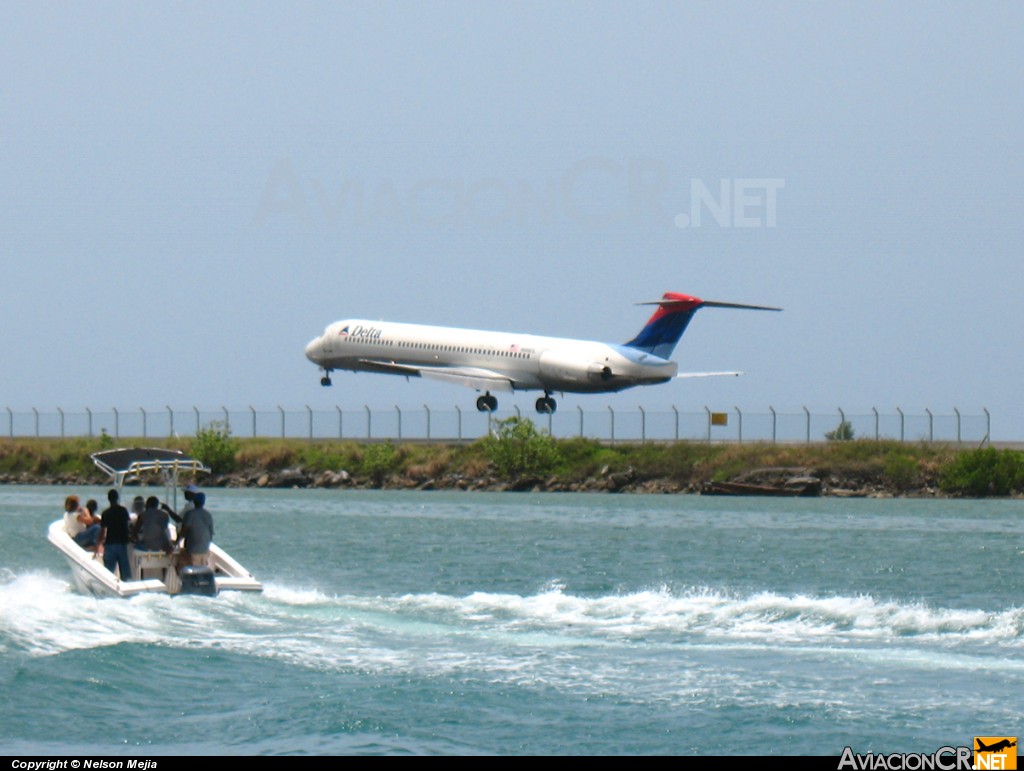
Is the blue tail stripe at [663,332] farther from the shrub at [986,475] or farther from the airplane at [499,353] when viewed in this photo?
the shrub at [986,475]

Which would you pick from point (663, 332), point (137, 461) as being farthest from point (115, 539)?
point (663, 332)

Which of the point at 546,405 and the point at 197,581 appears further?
the point at 546,405

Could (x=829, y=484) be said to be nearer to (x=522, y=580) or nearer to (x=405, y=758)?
(x=522, y=580)

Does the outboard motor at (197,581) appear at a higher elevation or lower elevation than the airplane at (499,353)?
lower

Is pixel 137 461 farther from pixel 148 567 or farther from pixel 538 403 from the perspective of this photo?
pixel 538 403

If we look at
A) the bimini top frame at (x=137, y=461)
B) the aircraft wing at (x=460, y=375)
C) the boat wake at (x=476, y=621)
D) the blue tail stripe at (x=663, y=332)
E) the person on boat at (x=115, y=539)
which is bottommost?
the boat wake at (x=476, y=621)

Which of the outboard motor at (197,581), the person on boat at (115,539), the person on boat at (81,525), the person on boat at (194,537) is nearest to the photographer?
the outboard motor at (197,581)

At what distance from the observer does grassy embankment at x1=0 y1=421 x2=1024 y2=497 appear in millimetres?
109500

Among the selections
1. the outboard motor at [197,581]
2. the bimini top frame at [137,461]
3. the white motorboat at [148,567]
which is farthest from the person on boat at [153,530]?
the bimini top frame at [137,461]

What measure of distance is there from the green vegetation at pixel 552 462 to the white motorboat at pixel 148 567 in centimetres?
7595

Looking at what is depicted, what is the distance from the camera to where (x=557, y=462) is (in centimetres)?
12031

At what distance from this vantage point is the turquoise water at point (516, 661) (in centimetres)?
2516

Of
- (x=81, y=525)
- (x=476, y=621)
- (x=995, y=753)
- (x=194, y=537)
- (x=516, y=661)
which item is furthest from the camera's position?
(x=81, y=525)

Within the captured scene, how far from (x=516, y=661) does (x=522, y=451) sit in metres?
90.1
